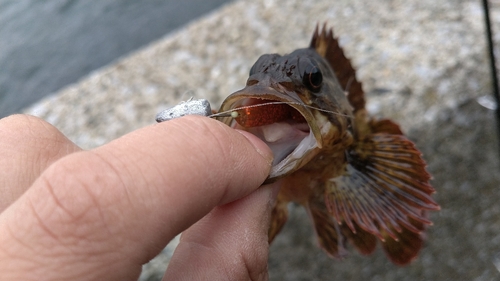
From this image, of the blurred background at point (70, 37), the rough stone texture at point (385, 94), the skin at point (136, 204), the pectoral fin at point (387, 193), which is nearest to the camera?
the skin at point (136, 204)

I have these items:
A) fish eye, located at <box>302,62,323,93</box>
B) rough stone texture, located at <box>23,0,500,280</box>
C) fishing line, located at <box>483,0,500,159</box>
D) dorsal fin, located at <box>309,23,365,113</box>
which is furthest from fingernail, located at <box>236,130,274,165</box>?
fishing line, located at <box>483,0,500,159</box>

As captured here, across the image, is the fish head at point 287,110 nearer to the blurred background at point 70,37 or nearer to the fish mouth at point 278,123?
the fish mouth at point 278,123

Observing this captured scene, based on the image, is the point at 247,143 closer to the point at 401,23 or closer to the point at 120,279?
the point at 120,279

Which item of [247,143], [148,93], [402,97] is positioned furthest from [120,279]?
[148,93]

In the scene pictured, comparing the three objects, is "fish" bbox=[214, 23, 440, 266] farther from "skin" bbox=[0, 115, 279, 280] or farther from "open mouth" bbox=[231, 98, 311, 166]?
"skin" bbox=[0, 115, 279, 280]

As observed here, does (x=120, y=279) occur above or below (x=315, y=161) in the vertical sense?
above

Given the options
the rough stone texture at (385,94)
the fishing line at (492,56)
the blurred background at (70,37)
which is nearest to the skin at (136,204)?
the rough stone texture at (385,94)
